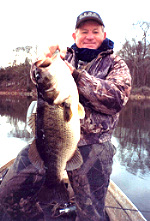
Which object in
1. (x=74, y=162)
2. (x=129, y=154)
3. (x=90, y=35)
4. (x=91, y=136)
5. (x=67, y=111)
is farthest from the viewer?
(x=129, y=154)

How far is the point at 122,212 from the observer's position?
10.7ft

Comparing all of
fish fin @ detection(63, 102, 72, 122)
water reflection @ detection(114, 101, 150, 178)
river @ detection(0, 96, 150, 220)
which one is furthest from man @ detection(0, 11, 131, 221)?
water reflection @ detection(114, 101, 150, 178)

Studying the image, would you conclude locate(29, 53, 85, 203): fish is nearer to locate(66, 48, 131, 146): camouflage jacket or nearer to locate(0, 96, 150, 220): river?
locate(66, 48, 131, 146): camouflage jacket

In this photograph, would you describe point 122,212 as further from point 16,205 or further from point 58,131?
point 58,131

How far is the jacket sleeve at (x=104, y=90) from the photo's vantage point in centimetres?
237

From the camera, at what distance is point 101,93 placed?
2398 millimetres

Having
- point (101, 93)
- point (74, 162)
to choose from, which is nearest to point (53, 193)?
point (74, 162)

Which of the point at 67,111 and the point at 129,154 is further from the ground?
the point at 67,111

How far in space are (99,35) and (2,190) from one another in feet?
7.81

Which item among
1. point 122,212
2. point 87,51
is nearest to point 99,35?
point 87,51

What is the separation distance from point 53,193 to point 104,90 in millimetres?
1205

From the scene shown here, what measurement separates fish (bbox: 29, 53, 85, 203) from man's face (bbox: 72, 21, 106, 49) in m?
1.22

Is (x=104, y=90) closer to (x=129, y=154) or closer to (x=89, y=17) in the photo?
(x=89, y=17)

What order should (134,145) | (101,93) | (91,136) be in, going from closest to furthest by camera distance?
(101,93) < (91,136) < (134,145)
